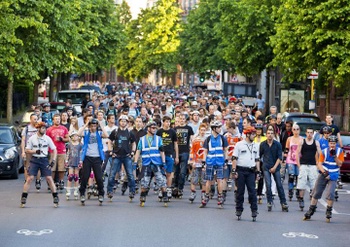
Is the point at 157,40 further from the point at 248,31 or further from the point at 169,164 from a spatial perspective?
the point at 169,164

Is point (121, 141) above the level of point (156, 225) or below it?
above

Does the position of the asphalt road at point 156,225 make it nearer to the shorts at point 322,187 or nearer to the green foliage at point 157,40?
the shorts at point 322,187

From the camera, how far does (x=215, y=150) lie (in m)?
19.5

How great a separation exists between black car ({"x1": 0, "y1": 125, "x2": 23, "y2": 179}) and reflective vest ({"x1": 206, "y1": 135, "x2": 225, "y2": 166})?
8.04 m

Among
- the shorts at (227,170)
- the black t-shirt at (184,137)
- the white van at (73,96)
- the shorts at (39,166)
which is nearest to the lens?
the shorts at (39,166)

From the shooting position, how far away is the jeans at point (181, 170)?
70.9ft

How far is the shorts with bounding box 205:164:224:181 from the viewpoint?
19.5 m

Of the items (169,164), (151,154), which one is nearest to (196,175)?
(169,164)

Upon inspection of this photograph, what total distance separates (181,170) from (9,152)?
629 cm

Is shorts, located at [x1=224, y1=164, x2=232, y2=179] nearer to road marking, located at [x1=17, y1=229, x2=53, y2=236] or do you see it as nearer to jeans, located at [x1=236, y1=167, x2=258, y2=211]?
jeans, located at [x1=236, y1=167, x2=258, y2=211]

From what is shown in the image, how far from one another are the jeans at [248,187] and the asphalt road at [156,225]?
32cm

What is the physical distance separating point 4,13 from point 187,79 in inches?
5686

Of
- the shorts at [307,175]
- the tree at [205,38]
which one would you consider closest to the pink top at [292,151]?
the shorts at [307,175]

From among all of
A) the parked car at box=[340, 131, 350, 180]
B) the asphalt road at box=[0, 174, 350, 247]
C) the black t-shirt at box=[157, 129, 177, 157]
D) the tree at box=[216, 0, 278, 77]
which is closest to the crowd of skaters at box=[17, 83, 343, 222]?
the black t-shirt at box=[157, 129, 177, 157]
